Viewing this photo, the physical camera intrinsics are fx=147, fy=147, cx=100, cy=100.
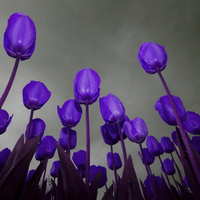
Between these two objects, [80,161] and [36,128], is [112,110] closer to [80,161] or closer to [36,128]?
[36,128]

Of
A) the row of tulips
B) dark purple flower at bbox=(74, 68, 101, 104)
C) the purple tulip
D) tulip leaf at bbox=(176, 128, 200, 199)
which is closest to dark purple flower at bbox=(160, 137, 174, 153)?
the row of tulips

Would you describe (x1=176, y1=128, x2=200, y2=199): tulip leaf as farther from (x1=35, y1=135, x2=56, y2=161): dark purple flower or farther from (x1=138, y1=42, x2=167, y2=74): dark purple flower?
(x1=35, y1=135, x2=56, y2=161): dark purple flower

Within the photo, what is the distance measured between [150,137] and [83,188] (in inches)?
68.5

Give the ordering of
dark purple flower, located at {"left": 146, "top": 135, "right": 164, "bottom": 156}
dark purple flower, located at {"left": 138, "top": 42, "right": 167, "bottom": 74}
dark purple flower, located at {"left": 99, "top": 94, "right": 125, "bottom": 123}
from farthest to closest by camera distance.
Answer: dark purple flower, located at {"left": 146, "top": 135, "right": 164, "bottom": 156} < dark purple flower, located at {"left": 99, "top": 94, "right": 125, "bottom": 123} < dark purple flower, located at {"left": 138, "top": 42, "right": 167, "bottom": 74}

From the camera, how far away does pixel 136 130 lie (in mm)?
1283

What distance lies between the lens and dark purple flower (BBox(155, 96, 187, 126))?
1008 millimetres

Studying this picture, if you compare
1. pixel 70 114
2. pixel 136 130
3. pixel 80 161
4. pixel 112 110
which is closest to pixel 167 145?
pixel 136 130

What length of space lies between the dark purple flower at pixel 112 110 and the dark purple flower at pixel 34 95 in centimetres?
49

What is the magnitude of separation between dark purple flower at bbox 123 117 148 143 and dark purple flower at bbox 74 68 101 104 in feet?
1.55

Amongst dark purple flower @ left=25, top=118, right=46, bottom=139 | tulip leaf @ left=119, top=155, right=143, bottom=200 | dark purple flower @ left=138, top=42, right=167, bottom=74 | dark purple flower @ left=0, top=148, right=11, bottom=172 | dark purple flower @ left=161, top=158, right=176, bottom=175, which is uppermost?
dark purple flower @ left=138, top=42, right=167, bottom=74

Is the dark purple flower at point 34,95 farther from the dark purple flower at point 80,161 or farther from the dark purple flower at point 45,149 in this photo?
the dark purple flower at point 80,161

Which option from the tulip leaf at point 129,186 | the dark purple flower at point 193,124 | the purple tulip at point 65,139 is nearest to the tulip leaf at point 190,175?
the tulip leaf at point 129,186

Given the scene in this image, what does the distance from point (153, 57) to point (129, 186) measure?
0.77 meters

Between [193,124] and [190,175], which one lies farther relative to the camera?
[193,124]
